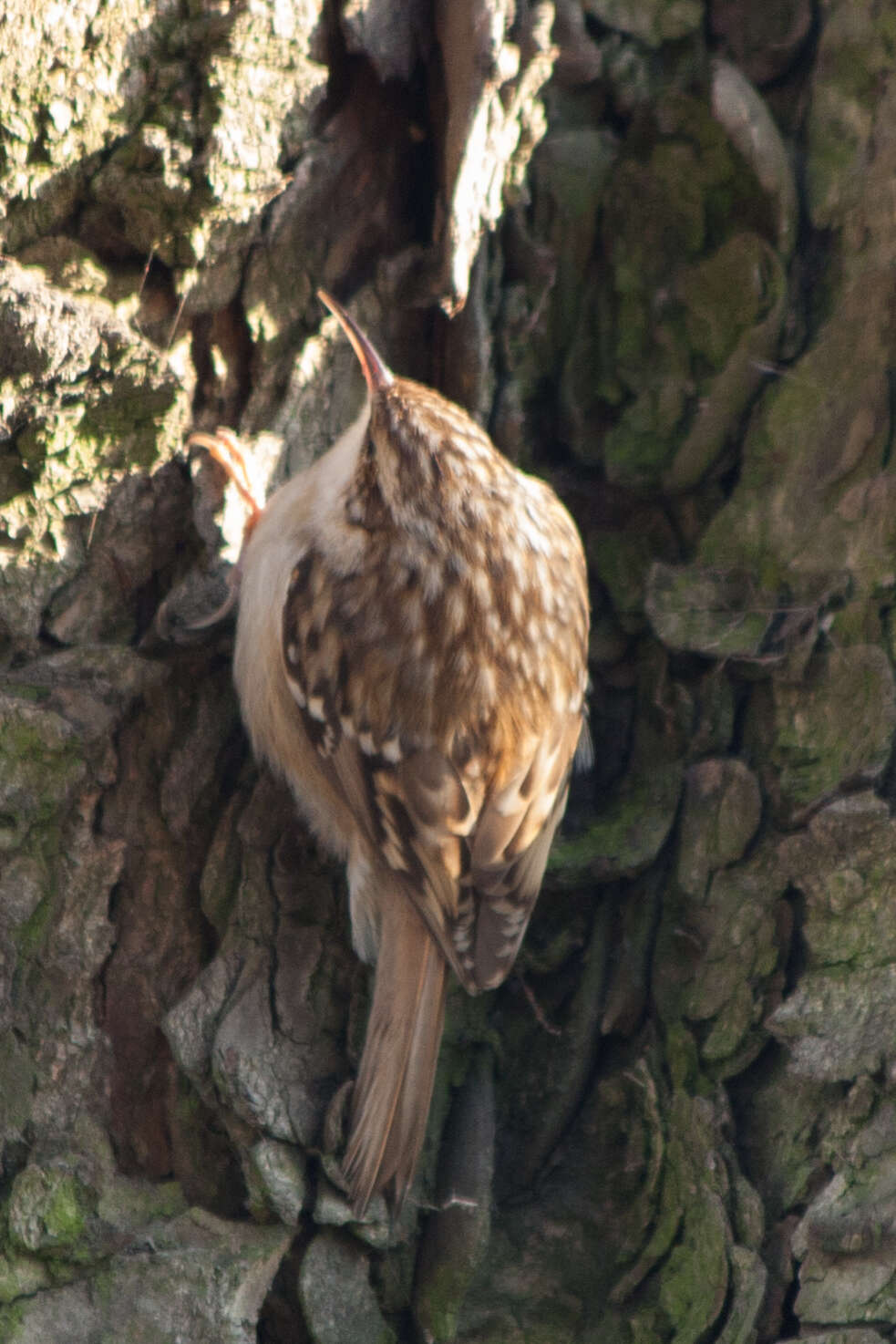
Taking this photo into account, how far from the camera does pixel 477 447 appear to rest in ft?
5.97

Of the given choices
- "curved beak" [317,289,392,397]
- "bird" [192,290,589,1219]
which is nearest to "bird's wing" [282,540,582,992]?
"bird" [192,290,589,1219]

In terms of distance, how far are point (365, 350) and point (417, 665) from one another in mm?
443

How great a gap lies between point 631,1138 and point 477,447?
0.96m

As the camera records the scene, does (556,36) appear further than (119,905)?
Yes

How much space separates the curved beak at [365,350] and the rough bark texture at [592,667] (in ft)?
0.22

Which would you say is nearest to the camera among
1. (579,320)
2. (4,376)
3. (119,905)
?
(4,376)

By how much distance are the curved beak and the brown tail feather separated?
746mm

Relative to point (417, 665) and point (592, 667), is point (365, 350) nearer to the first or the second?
point (417, 665)

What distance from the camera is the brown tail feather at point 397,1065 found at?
62.2 inches

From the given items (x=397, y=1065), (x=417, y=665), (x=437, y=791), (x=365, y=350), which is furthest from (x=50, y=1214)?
(x=365, y=350)

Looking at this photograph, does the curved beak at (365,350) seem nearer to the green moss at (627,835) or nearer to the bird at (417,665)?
the bird at (417,665)

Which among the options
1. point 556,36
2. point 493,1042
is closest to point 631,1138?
point 493,1042

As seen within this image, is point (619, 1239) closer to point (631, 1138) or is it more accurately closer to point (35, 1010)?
point (631, 1138)

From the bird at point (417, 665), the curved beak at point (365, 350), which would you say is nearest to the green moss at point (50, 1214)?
the bird at point (417, 665)
